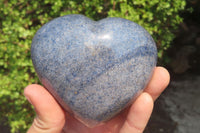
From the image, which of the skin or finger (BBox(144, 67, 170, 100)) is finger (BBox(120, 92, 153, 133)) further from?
finger (BBox(144, 67, 170, 100))

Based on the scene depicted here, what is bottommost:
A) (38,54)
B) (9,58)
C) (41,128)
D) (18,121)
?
(18,121)

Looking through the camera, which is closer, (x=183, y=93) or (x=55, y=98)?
(x=55, y=98)

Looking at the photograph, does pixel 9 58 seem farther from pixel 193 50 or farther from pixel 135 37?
pixel 193 50

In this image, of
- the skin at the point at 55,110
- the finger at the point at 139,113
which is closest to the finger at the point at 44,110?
the skin at the point at 55,110

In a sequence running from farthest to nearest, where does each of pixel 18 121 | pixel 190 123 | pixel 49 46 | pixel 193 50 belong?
pixel 193 50 < pixel 190 123 < pixel 18 121 < pixel 49 46

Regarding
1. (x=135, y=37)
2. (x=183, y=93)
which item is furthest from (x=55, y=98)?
(x=183, y=93)

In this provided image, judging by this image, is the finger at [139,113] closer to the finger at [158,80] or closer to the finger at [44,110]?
the finger at [158,80]

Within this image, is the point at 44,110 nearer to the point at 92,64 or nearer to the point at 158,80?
the point at 92,64

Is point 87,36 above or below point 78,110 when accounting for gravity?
above
